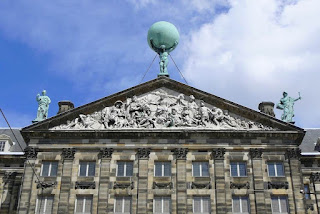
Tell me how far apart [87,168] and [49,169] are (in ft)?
8.01

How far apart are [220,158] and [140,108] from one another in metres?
6.20

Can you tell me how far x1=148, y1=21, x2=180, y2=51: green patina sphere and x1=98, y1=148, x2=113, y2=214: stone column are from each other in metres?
9.39

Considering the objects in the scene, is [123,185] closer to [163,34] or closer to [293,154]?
[293,154]

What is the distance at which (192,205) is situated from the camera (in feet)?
90.6

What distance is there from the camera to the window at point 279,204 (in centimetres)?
2755

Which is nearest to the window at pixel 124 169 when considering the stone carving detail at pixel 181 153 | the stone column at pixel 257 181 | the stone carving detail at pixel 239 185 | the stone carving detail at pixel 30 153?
the stone carving detail at pixel 181 153

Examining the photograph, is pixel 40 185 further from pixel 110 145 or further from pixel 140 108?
pixel 140 108

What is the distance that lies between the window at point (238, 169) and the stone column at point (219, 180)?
2.23 feet

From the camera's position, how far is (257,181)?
1110 inches

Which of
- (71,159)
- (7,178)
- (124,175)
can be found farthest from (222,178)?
(7,178)

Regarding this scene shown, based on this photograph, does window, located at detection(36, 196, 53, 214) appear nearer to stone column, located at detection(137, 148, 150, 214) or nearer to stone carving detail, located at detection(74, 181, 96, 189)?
stone carving detail, located at detection(74, 181, 96, 189)

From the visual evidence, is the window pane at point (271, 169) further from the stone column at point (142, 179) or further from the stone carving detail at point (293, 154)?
the stone column at point (142, 179)

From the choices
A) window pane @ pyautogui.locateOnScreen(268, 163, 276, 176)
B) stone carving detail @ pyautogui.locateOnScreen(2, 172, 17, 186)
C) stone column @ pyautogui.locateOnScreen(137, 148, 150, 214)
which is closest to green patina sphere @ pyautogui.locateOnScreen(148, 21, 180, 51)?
stone column @ pyautogui.locateOnScreen(137, 148, 150, 214)

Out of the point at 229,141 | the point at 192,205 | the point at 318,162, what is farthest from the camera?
the point at 318,162
